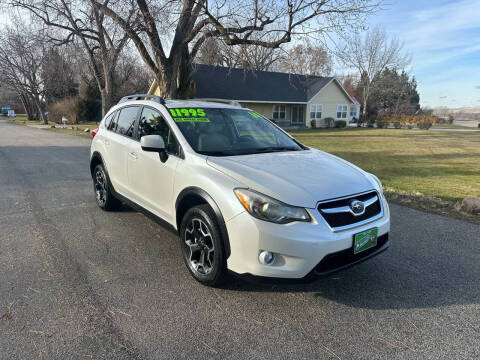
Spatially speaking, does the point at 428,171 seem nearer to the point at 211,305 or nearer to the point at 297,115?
the point at 211,305

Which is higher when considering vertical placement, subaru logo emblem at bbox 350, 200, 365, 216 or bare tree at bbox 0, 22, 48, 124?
bare tree at bbox 0, 22, 48, 124

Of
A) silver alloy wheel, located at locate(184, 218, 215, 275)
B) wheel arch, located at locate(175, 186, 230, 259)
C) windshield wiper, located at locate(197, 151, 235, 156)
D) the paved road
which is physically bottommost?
the paved road

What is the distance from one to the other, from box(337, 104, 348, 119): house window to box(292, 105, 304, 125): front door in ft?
17.6

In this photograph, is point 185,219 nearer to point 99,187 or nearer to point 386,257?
point 386,257


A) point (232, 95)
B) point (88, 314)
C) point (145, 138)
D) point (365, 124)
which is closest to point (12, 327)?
point (88, 314)

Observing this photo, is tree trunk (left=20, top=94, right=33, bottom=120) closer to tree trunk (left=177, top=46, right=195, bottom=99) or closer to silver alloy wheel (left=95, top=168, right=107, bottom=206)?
tree trunk (left=177, top=46, right=195, bottom=99)

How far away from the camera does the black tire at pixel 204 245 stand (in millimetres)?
2943

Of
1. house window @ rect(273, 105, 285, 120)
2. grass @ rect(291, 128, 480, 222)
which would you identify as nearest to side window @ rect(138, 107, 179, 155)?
grass @ rect(291, 128, 480, 222)

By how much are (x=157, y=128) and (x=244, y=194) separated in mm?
1795

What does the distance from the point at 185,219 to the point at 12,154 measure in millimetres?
12377

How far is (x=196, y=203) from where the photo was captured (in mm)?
3301

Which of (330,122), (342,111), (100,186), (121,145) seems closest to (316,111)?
(330,122)

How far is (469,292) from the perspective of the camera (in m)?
3.17

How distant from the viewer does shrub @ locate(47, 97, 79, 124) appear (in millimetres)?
41469
